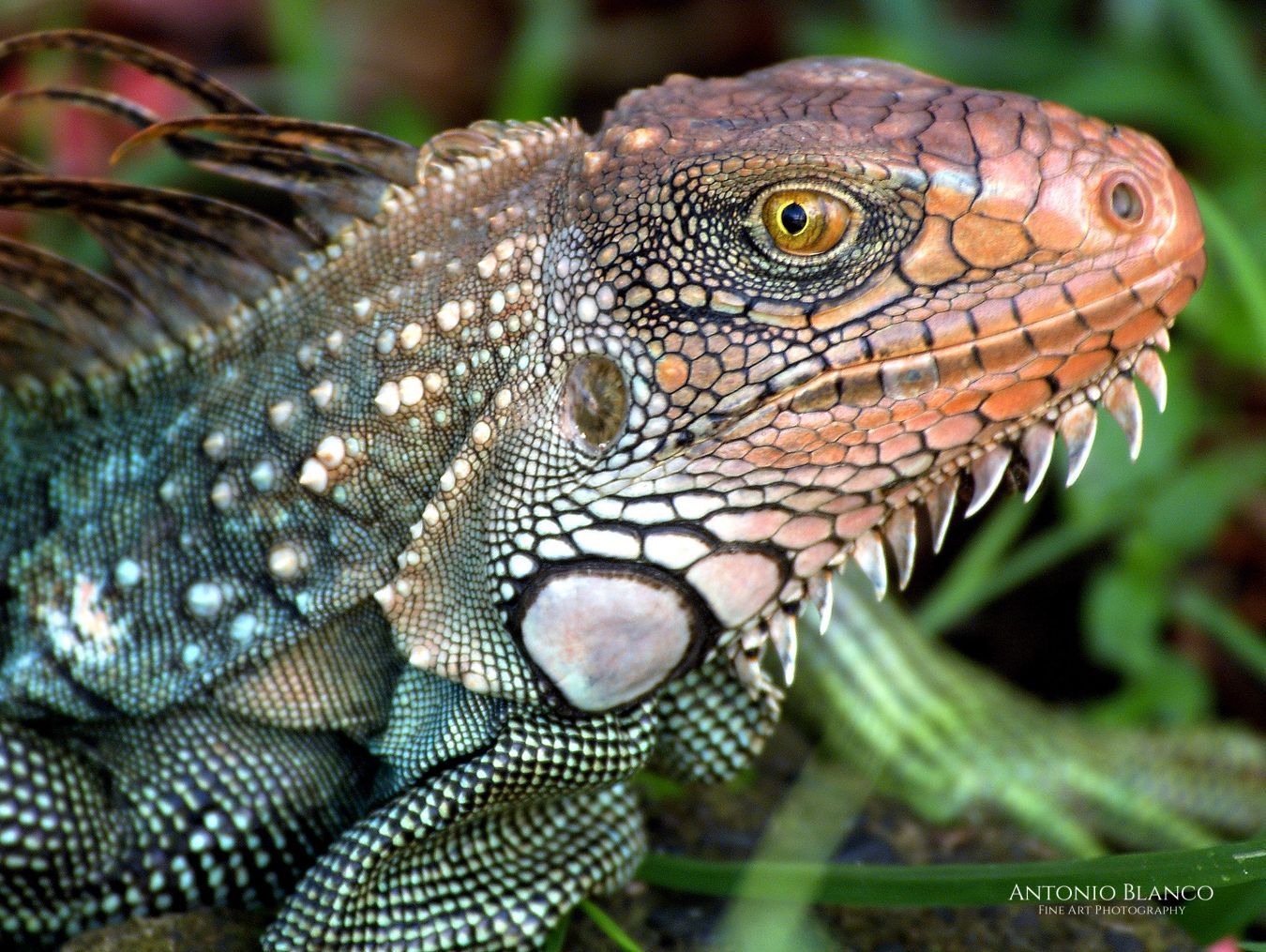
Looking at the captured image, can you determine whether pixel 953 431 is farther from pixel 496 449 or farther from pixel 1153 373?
pixel 496 449

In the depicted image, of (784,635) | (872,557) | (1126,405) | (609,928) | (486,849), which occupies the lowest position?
(609,928)

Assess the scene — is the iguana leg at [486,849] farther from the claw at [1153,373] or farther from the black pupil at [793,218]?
the claw at [1153,373]

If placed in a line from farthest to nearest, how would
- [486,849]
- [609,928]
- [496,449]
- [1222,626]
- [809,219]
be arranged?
[1222,626] → [609,928] → [486,849] → [496,449] → [809,219]

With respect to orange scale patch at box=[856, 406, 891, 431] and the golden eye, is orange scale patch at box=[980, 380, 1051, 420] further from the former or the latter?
the golden eye

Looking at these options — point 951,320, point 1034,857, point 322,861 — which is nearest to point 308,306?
point 322,861

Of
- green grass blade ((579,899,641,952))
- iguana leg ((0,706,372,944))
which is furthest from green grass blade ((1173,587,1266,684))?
iguana leg ((0,706,372,944))

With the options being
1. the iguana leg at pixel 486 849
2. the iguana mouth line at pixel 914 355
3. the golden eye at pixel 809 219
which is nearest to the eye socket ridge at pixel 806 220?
the golden eye at pixel 809 219

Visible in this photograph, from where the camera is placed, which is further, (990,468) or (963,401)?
(990,468)

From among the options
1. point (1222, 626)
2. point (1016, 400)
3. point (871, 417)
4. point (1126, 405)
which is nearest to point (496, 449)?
point (871, 417)
